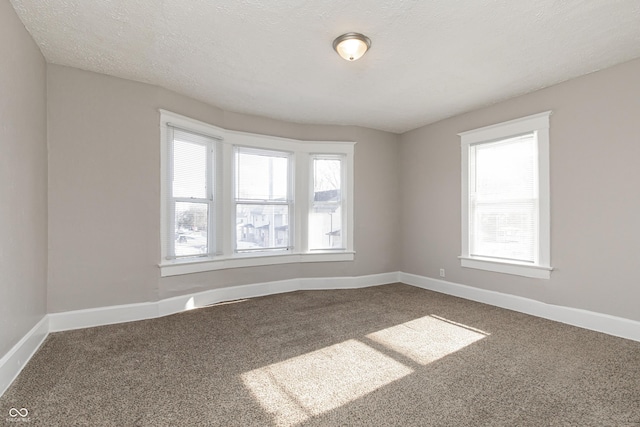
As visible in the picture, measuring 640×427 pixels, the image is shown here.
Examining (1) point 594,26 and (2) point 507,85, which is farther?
(2) point 507,85

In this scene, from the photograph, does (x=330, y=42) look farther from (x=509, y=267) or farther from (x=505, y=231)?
(x=509, y=267)

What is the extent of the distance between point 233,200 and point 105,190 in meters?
1.56

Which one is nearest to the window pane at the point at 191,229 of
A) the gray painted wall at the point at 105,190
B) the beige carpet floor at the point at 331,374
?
the gray painted wall at the point at 105,190

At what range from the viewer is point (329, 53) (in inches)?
119

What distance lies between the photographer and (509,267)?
4.13 m

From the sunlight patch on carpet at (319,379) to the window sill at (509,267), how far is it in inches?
93.3

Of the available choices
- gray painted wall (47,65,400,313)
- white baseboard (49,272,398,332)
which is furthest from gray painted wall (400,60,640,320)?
gray painted wall (47,65,400,313)

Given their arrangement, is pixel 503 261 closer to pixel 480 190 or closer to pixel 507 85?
pixel 480 190

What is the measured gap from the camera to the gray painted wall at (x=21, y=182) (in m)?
2.28

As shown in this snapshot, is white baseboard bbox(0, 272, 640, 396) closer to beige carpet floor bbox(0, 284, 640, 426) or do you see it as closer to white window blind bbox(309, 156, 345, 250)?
beige carpet floor bbox(0, 284, 640, 426)

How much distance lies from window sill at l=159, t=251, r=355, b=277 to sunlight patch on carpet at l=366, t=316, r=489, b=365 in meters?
1.91

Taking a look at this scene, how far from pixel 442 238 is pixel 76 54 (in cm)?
500

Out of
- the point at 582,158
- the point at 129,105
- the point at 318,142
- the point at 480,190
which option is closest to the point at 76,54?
the point at 129,105

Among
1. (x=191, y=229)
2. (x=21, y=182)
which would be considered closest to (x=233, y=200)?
(x=191, y=229)
